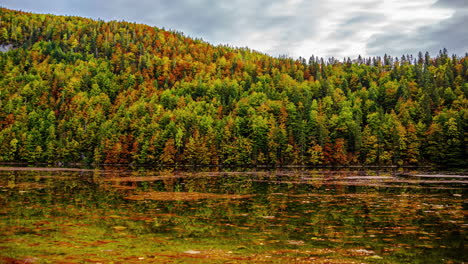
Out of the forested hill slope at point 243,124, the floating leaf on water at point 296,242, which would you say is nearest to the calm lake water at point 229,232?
the floating leaf on water at point 296,242

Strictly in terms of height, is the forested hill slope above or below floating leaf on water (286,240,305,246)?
above

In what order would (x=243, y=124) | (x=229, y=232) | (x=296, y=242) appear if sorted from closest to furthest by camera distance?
(x=296, y=242), (x=229, y=232), (x=243, y=124)

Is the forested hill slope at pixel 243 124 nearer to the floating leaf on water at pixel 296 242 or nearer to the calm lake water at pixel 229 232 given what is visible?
the calm lake water at pixel 229 232

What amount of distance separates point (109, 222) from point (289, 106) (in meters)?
131

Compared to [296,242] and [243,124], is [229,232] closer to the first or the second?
[296,242]

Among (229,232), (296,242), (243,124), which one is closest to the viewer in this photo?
(296,242)

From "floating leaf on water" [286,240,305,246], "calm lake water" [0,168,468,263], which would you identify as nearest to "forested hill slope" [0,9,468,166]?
"calm lake water" [0,168,468,263]

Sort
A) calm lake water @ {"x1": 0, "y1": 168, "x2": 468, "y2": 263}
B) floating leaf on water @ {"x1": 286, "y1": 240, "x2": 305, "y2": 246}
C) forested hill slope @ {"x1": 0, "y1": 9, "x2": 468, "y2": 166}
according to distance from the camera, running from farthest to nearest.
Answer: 1. forested hill slope @ {"x1": 0, "y1": 9, "x2": 468, "y2": 166}
2. floating leaf on water @ {"x1": 286, "y1": 240, "x2": 305, "y2": 246}
3. calm lake water @ {"x1": 0, "y1": 168, "x2": 468, "y2": 263}

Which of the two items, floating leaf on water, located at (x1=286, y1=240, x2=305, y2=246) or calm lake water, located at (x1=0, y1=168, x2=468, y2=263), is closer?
calm lake water, located at (x1=0, y1=168, x2=468, y2=263)

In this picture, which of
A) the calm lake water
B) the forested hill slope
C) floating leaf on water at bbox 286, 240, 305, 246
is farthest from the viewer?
the forested hill slope

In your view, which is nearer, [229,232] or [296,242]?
[296,242]

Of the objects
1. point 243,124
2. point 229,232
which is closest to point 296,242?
point 229,232

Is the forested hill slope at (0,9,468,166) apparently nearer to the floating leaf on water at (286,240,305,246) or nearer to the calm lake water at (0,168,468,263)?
the calm lake water at (0,168,468,263)

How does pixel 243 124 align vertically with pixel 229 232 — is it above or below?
above
